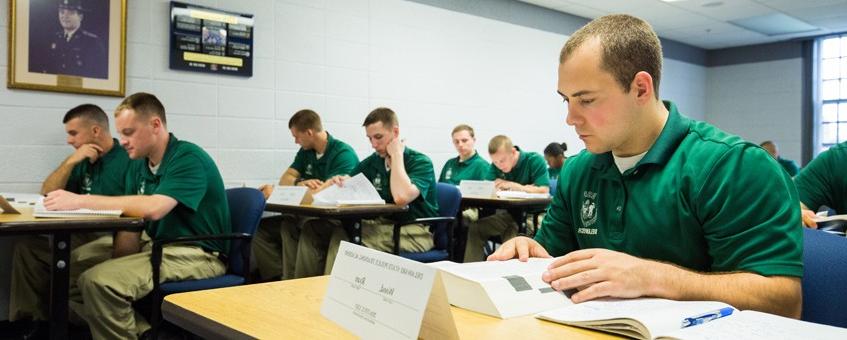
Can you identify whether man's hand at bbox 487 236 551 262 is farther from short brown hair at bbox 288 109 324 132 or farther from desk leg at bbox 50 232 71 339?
short brown hair at bbox 288 109 324 132

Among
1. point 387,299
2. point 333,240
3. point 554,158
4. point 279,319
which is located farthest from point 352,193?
point 554,158

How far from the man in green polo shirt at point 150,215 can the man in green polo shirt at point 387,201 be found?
84cm

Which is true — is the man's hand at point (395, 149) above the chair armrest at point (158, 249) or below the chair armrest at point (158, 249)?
above

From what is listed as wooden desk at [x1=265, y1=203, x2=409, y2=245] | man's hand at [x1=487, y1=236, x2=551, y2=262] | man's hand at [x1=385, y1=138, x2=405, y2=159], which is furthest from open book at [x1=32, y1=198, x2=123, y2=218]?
man's hand at [x1=487, y1=236, x2=551, y2=262]

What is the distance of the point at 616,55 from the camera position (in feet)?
3.88

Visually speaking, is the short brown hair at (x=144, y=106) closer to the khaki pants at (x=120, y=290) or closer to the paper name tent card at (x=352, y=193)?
the khaki pants at (x=120, y=290)

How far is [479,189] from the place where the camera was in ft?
14.8

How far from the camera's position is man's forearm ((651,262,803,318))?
38.7 inches

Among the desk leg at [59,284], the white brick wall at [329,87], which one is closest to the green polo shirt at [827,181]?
the desk leg at [59,284]

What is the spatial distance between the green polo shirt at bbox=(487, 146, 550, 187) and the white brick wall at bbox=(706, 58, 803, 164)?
5330 millimetres

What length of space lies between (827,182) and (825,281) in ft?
5.63

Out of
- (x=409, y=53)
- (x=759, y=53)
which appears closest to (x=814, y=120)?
(x=759, y=53)

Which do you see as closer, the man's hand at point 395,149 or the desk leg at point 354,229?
the desk leg at point 354,229

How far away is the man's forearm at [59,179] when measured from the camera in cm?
376
